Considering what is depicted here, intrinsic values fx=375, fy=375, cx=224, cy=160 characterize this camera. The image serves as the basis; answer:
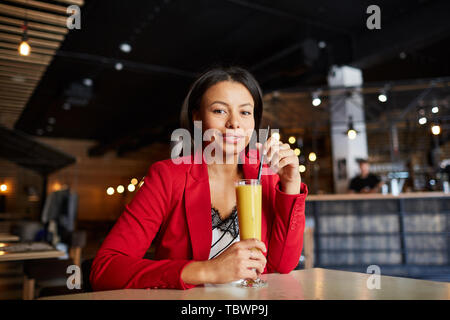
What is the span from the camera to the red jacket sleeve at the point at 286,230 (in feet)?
4.06

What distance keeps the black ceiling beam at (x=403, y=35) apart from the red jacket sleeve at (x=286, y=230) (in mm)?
6266

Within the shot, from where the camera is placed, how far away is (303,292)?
35.1 inches

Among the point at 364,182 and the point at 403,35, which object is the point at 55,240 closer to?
the point at 364,182

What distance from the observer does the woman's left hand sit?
1149 mm

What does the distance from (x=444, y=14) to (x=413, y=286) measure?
6.54 m

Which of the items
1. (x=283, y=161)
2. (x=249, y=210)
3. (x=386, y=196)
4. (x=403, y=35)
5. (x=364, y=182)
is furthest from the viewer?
(x=364, y=182)

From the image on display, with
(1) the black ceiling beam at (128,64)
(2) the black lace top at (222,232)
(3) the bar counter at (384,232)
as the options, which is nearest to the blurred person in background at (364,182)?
(3) the bar counter at (384,232)

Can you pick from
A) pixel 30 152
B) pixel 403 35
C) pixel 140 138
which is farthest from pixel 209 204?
pixel 140 138

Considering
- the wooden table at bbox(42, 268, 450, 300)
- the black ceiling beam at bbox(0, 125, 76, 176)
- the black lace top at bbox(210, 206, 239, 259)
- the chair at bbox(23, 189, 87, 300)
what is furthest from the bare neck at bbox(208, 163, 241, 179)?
the black ceiling beam at bbox(0, 125, 76, 176)

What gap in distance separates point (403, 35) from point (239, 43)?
294 cm

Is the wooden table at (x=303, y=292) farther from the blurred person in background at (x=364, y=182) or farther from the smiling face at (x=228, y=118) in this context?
the blurred person in background at (x=364, y=182)

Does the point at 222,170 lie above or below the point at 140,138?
below

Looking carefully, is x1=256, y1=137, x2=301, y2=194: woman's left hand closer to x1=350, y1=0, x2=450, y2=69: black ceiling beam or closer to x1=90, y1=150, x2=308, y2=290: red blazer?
x1=90, y1=150, x2=308, y2=290: red blazer

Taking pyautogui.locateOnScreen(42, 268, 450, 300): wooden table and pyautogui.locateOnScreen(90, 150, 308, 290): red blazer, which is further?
pyautogui.locateOnScreen(90, 150, 308, 290): red blazer
